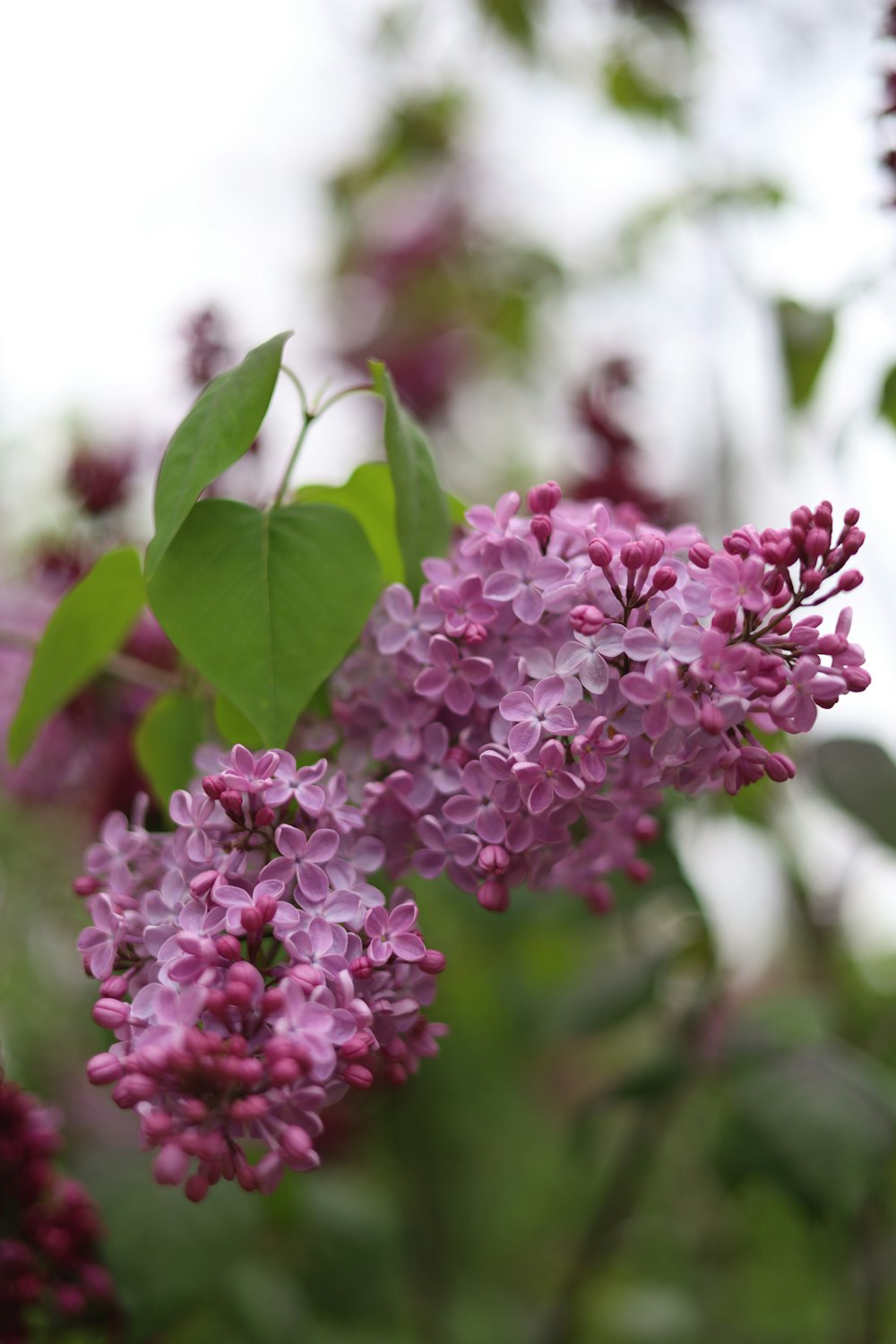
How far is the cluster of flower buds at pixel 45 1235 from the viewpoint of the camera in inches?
28.3

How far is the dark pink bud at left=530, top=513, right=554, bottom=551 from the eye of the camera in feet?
1.85

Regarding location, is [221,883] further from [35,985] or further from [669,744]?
[35,985]

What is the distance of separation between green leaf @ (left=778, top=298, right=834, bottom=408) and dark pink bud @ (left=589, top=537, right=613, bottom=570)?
0.50m

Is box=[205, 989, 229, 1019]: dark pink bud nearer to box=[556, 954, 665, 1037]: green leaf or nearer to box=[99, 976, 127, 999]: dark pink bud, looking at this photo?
box=[99, 976, 127, 999]: dark pink bud

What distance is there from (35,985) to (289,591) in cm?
89

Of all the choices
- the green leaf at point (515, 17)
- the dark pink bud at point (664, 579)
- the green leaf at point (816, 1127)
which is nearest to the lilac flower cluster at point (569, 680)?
the dark pink bud at point (664, 579)

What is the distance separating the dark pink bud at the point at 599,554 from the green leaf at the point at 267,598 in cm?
12

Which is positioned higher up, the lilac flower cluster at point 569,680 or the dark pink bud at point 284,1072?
the lilac flower cluster at point 569,680

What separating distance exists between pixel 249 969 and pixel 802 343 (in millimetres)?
735

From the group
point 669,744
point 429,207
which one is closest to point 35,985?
point 669,744

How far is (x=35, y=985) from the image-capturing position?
49.6 inches

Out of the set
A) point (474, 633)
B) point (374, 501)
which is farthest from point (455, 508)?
point (474, 633)

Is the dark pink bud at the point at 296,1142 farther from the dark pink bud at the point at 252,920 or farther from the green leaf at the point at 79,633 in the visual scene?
the green leaf at the point at 79,633

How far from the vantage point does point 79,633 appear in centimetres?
70
